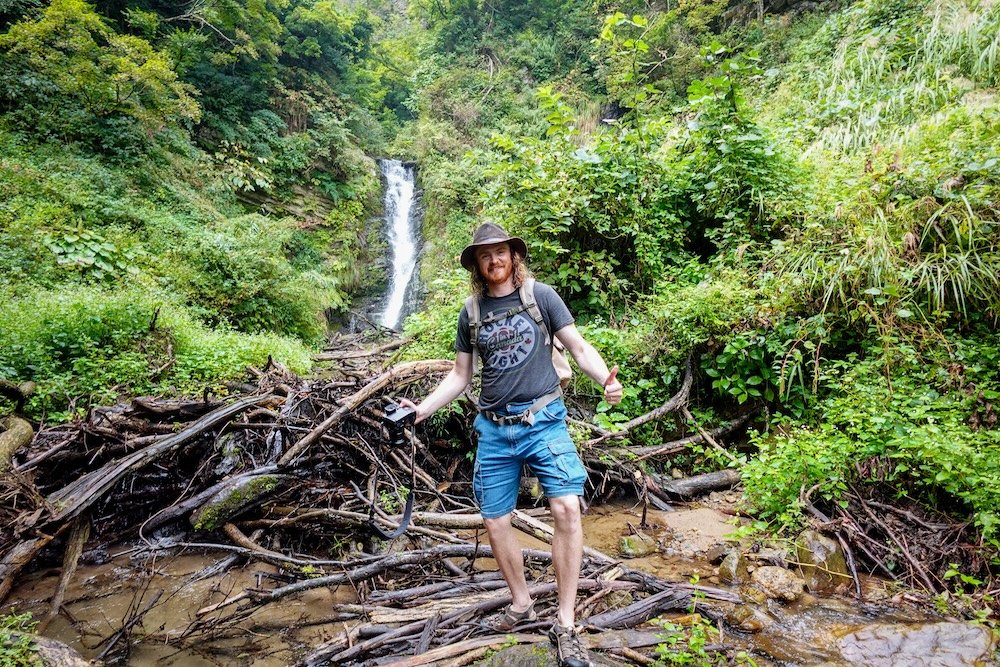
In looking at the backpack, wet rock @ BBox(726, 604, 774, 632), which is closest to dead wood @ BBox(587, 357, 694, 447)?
wet rock @ BBox(726, 604, 774, 632)

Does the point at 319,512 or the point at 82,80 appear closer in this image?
the point at 319,512

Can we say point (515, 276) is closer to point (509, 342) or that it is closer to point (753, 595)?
point (509, 342)

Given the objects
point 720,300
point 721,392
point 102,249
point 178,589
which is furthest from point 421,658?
point 102,249

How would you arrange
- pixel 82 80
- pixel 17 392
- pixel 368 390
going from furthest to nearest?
pixel 82 80, pixel 17 392, pixel 368 390

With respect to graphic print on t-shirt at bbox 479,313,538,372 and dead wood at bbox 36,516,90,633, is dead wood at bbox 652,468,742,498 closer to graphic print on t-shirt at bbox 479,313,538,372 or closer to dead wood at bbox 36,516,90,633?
graphic print on t-shirt at bbox 479,313,538,372

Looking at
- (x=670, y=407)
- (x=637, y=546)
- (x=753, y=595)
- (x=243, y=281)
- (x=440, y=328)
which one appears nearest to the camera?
(x=753, y=595)

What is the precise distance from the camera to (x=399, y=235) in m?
17.8

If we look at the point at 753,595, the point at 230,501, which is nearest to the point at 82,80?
the point at 230,501

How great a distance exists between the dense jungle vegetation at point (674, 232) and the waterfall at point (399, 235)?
1377 mm

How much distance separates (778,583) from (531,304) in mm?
2367

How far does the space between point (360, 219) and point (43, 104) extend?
8.37 metres

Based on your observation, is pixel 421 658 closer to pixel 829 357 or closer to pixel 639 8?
pixel 829 357

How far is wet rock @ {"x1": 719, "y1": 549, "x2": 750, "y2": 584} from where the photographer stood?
326cm

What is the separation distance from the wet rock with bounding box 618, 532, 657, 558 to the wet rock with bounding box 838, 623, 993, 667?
1.50m
